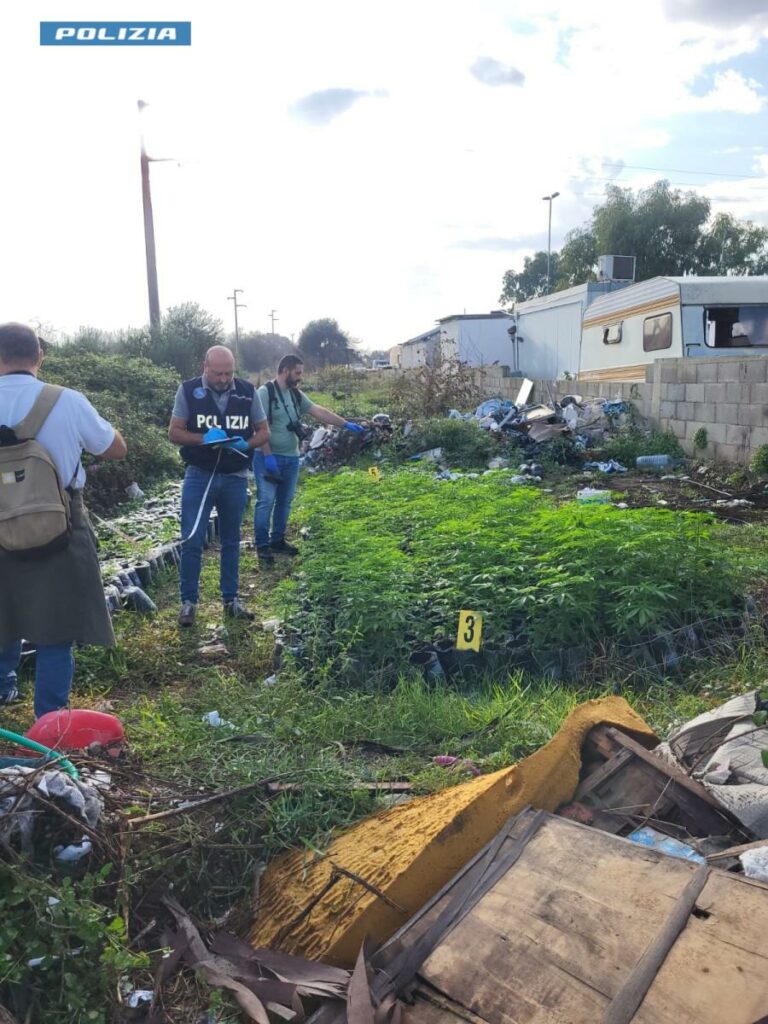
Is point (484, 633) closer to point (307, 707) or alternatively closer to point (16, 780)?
point (307, 707)

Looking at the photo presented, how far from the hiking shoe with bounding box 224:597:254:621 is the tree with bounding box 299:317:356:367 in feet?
144

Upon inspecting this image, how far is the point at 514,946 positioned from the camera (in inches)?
81.1

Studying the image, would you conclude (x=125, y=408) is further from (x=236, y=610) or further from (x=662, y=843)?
(x=662, y=843)

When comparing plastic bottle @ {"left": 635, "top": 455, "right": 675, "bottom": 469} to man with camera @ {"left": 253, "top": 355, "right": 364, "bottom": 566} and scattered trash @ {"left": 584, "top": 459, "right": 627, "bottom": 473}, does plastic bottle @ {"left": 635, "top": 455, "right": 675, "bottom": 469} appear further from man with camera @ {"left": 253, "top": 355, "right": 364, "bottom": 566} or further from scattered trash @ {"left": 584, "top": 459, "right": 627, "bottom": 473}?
man with camera @ {"left": 253, "top": 355, "right": 364, "bottom": 566}

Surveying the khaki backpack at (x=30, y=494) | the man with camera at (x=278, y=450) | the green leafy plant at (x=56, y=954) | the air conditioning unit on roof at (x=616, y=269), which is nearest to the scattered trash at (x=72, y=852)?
the green leafy plant at (x=56, y=954)

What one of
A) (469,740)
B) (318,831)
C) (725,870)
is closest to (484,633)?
(469,740)

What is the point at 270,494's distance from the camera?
6.62 m

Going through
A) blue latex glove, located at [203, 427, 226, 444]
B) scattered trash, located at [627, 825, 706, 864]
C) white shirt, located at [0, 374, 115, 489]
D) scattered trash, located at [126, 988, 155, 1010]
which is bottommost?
scattered trash, located at [126, 988, 155, 1010]

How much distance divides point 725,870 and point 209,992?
4.83 feet

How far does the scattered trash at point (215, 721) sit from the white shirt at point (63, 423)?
3.89ft

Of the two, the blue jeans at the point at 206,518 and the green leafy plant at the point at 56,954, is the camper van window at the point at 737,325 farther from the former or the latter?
the green leafy plant at the point at 56,954

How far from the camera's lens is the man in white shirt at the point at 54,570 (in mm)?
3254

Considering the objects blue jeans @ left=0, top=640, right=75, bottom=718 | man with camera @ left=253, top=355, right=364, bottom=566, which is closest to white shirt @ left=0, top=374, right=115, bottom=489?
blue jeans @ left=0, top=640, right=75, bottom=718

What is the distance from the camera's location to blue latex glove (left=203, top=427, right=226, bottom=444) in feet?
16.4
